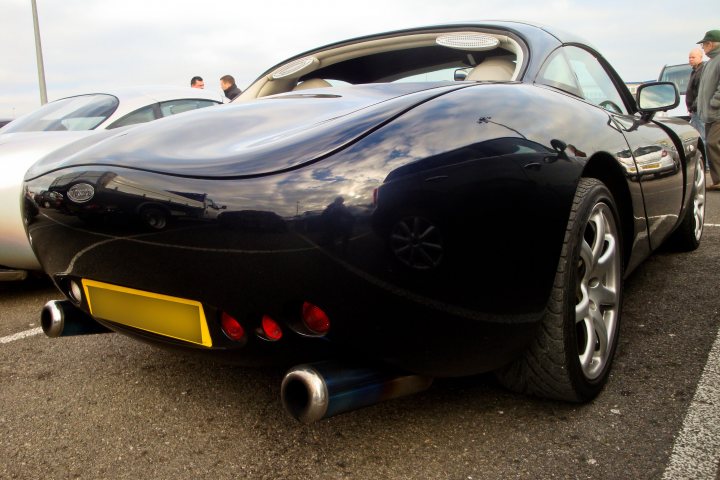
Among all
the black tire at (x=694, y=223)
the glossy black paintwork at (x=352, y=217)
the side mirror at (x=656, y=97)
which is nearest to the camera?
the glossy black paintwork at (x=352, y=217)

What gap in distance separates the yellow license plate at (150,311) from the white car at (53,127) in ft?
4.05

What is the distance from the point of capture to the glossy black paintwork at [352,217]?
1380 mm

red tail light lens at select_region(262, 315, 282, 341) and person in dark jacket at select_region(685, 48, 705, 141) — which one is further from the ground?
red tail light lens at select_region(262, 315, 282, 341)

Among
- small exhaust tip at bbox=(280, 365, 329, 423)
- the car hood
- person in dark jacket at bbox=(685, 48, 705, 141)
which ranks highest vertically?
the car hood

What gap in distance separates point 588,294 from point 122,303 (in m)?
1.36

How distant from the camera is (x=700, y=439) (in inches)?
66.4

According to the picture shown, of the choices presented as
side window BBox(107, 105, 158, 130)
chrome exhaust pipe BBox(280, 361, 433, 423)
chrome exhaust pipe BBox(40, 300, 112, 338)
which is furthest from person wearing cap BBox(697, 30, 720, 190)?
chrome exhaust pipe BBox(40, 300, 112, 338)

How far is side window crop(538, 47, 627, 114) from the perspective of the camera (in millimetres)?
2251

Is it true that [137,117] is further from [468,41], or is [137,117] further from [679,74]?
[679,74]

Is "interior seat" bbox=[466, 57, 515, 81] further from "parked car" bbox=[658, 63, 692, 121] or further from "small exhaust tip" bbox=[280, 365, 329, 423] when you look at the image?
"parked car" bbox=[658, 63, 692, 121]

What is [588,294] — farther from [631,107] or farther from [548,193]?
[631,107]

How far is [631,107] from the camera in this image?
3.07 metres

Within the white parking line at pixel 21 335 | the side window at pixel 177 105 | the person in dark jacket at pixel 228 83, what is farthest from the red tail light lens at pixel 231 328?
the person in dark jacket at pixel 228 83

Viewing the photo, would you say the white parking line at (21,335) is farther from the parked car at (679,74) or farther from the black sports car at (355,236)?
the parked car at (679,74)
